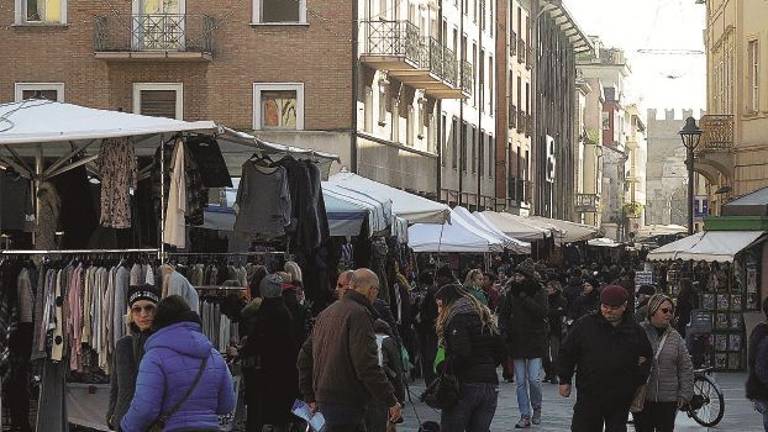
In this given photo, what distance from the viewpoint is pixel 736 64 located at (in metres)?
40.9

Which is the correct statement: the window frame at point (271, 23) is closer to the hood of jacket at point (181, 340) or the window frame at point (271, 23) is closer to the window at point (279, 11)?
the window at point (279, 11)

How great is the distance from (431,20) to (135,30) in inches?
488

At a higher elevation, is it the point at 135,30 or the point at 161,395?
the point at 135,30

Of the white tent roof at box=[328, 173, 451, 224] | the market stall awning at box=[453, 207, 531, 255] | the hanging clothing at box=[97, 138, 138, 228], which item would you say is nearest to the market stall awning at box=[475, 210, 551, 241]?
the market stall awning at box=[453, 207, 531, 255]

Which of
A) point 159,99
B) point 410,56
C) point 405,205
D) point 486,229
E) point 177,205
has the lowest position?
point 486,229

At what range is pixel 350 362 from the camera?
11469 mm

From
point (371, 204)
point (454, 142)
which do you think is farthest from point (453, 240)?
point (454, 142)

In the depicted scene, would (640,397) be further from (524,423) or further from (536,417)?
(536,417)

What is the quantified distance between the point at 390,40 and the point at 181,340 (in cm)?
3256

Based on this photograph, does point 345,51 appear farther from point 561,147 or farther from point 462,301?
point 561,147

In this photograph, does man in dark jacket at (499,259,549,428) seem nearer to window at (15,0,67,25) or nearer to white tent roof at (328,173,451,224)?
white tent roof at (328,173,451,224)

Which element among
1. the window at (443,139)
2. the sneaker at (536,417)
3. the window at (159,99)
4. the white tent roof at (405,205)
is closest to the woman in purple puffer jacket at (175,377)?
the sneaker at (536,417)

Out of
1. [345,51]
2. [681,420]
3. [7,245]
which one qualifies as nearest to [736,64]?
[345,51]

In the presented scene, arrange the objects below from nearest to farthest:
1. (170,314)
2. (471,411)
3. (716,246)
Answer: (170,314) → (471,411) → (716,246)
